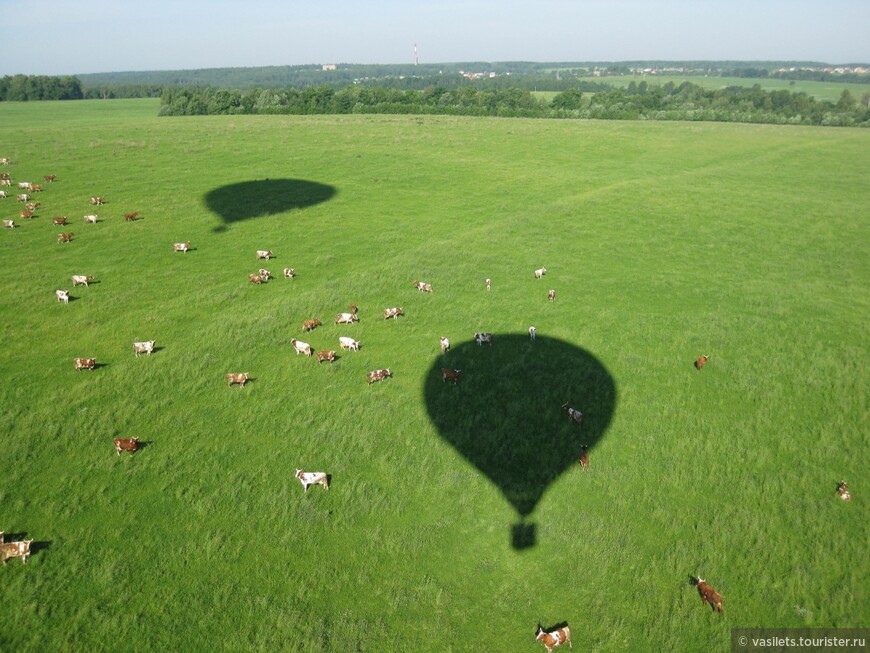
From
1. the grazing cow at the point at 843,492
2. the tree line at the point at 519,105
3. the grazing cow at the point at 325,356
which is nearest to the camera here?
the grazing cow at the point at 843,492

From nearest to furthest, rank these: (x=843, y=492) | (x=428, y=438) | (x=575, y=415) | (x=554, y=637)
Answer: (x=554, y=637) → (x=843, y=492) → (x=428, y=438) → (x=575, y=415)

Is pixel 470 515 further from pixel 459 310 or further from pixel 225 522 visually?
pixel 459 310

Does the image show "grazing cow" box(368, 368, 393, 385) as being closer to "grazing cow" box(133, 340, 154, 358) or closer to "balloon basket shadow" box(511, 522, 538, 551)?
"balloon basket shadow" box(511, 522, 538, 551)

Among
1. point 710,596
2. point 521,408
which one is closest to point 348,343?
point 521,408

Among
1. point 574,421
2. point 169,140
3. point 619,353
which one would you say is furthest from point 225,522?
point 169,140

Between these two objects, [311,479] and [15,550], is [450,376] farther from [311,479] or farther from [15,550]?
[15,550]

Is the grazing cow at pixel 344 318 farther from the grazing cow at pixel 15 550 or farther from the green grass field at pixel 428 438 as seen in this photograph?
the grazing cow at pixel 15 550

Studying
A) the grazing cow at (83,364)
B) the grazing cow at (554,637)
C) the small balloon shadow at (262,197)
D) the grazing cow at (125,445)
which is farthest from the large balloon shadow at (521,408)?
the small balloon shadow at (262,197)
